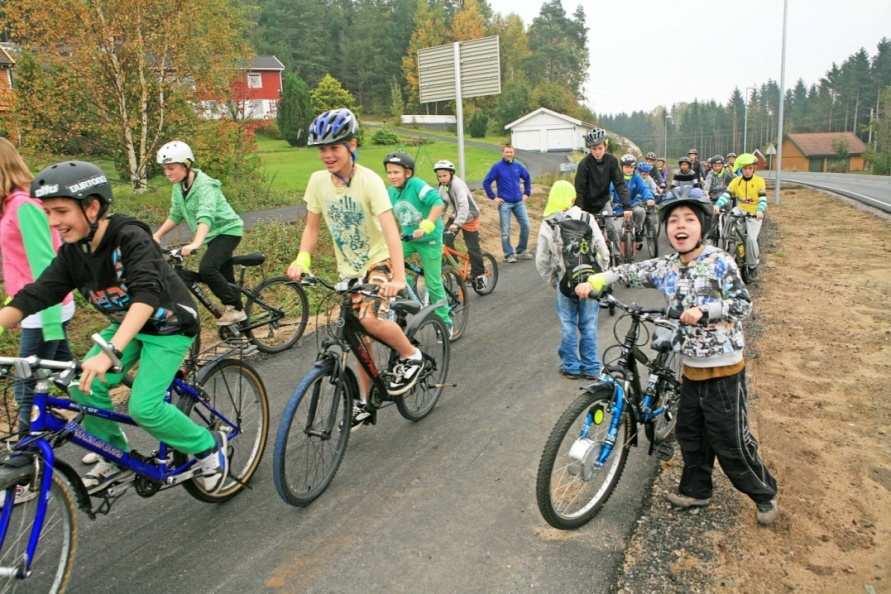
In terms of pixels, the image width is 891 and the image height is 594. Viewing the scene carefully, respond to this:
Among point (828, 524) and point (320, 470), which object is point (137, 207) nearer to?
point (320, 470)

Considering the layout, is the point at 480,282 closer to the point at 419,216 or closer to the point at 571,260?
the point at 419,216

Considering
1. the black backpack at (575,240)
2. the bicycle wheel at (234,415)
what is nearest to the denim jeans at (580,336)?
the black backpack at (575,240)

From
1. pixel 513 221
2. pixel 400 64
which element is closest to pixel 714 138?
pixel 400 64

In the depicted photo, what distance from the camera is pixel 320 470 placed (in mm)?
4105

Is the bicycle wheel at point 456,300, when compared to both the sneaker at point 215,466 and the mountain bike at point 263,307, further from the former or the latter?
the sneaker at point 215,466

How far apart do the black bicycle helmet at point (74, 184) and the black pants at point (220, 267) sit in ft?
11.5

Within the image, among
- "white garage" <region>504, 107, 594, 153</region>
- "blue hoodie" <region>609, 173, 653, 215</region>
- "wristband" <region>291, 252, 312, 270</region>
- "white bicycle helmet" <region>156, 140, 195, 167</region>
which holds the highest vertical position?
"white garage" <region>504, 107, 594, 153</region>

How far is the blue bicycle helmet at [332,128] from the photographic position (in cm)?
403

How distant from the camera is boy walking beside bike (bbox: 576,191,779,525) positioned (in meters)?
3.37

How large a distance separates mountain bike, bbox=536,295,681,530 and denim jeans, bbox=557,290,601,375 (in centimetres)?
179

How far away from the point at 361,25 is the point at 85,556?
79.8 metres

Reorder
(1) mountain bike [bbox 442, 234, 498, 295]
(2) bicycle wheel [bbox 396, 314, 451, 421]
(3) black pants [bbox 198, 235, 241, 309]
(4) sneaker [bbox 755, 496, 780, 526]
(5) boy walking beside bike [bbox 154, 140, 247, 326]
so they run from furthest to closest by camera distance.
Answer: (1) mountain bike [bbox 442, 234, 498, 295] < (3) black pants [bbox 198, 235, 241, 309] < (5) boy walking beside bike [bbox 154, 140, 247, 326] < (2) bicycle wheel [bbox 396, 314, 451, 421] < (4) sneaker [bbox 755, 496, 780, 526]

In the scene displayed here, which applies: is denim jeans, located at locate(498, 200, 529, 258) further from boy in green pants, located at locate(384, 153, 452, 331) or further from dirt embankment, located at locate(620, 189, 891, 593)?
boy in green pants, located at locate(384, 153, 452, 331)

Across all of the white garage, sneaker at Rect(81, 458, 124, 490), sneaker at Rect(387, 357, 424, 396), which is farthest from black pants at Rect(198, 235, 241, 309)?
the white garage
